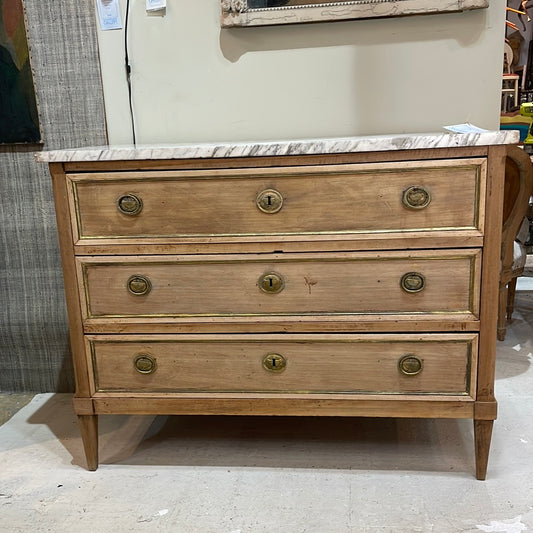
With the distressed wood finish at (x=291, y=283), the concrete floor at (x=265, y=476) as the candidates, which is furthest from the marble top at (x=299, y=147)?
the concrete floor at (x=265, y=476)

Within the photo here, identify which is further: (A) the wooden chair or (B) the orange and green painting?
(A) the wooden chair

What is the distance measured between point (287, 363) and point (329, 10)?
3.80ft

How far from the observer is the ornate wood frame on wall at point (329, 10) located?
181 cm

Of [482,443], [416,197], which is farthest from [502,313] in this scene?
[416,197]

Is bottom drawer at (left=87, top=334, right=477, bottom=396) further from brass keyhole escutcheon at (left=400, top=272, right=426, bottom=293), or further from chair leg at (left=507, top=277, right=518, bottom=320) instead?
chair leg at (left=507, top=277, right=518, bottom=320)

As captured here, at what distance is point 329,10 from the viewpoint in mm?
1862

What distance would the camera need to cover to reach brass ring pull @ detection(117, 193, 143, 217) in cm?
155

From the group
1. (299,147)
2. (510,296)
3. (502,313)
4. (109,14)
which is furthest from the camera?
(510,296)

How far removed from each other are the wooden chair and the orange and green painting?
6.04 feet

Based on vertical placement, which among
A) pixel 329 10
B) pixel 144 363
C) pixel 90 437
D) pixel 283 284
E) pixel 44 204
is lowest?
pixel 90 437

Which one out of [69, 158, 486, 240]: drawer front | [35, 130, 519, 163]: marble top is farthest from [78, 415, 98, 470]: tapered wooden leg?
[35, 130, 519, 163]: marble top

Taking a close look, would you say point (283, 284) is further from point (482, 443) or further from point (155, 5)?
point (155, 5)

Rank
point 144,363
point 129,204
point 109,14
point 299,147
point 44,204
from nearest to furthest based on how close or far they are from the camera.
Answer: point 299,147, point 129,204, point 144,363, point 109,14, point 44,204

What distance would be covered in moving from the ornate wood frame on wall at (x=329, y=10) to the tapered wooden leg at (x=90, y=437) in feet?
4.48
